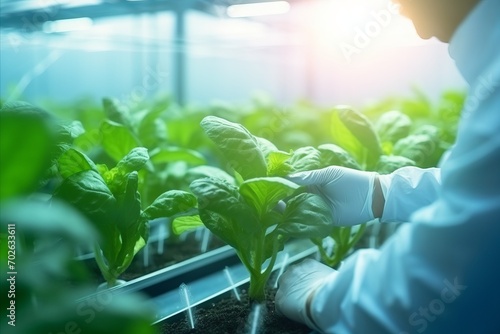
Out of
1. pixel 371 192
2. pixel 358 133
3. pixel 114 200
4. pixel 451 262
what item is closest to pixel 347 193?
pixel 371 192

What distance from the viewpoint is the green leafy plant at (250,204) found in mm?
864

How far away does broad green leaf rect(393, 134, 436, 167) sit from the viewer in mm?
1269

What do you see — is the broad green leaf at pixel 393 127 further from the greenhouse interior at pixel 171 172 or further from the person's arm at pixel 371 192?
the person's arm at pixel 371 192

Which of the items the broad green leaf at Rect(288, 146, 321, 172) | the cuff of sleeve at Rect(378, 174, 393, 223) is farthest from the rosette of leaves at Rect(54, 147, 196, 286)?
the cuff of sleeve at Rect(378, 174, 393, 223)

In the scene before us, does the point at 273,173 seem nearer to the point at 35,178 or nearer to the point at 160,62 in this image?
the point at 35,178

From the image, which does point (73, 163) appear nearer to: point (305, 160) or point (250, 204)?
point (250, 204)

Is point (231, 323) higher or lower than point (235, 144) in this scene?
lower

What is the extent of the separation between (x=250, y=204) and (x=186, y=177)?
1.48ft

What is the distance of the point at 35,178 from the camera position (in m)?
0.52

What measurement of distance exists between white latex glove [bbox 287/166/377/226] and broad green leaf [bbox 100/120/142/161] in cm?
44

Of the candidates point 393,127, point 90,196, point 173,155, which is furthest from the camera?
point 393,127

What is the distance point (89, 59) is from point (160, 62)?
0.39 metres

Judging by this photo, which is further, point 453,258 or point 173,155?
point 173,155

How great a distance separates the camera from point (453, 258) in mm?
691
